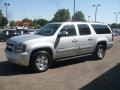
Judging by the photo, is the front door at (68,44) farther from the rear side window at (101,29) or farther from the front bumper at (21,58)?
the rear side window at (101,29)

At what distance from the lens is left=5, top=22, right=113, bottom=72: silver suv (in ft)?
28.6

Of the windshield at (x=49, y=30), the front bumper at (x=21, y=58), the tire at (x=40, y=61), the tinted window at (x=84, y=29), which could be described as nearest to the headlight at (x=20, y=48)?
the front bumper at (x=21, y=58)

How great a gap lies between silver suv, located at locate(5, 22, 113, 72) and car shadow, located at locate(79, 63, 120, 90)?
75.7 inches

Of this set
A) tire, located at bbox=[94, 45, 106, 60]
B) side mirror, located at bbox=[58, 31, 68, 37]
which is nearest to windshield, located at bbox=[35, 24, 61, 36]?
side mirror, located at bbox=[58, 31, 68, 37]

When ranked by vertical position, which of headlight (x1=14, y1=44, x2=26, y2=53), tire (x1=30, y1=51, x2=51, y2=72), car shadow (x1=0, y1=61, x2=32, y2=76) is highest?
headlight (x1=14, y1=44, x2=26, y2=53)

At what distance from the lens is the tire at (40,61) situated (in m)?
8.85

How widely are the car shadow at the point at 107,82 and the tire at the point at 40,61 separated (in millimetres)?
2118

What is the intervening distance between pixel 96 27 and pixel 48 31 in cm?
287

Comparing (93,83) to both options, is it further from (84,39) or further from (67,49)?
(84,39)

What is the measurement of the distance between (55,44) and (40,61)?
913mm

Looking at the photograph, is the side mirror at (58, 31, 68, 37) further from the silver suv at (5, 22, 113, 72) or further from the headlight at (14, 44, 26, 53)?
the headlight at (14, 44, 26, 53)

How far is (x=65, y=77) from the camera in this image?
27.0ft

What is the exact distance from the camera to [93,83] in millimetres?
7500

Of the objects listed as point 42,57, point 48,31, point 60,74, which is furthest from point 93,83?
point 48,31
